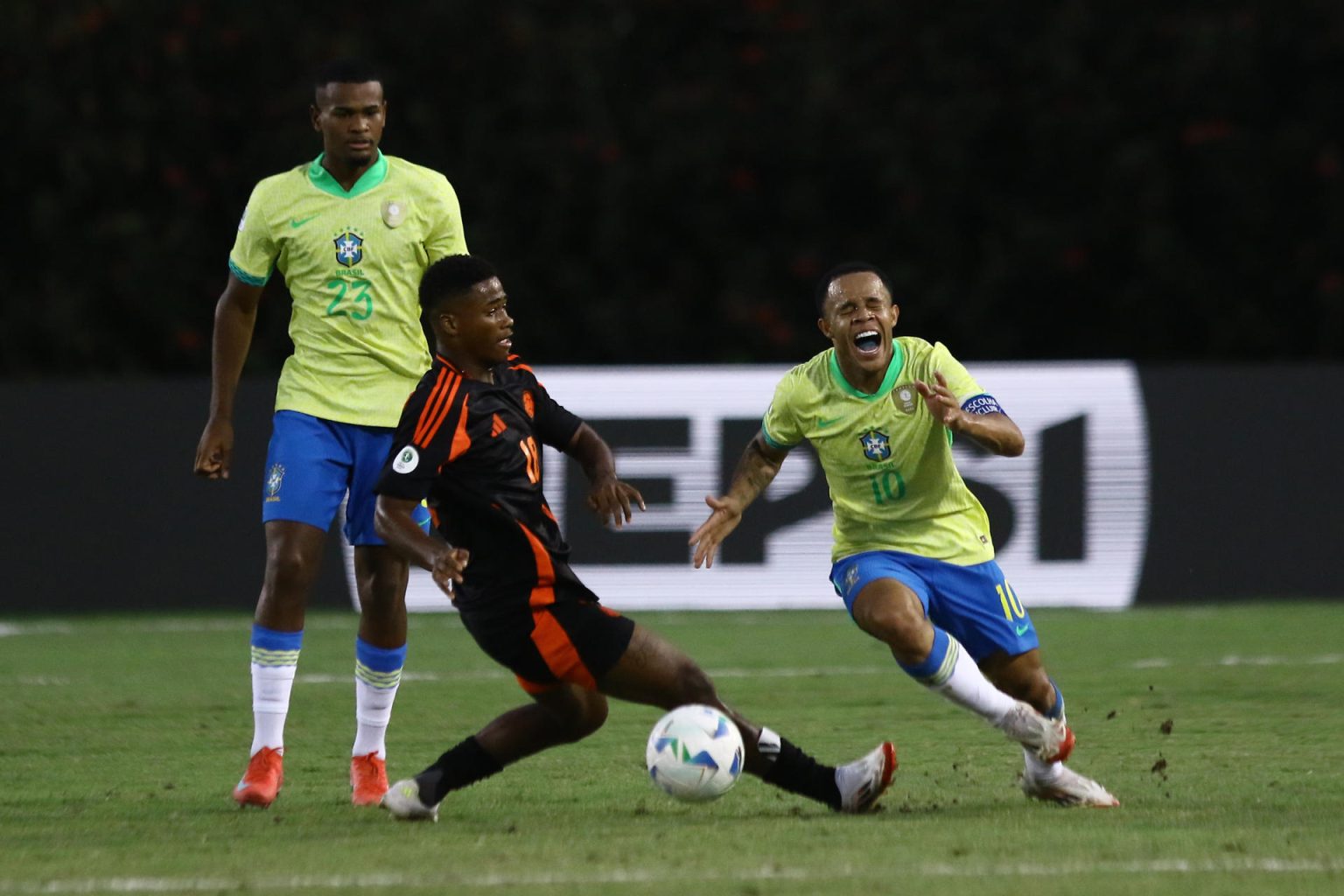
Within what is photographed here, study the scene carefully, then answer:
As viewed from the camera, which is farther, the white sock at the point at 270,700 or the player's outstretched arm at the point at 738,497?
the white sock at the point at 270,700

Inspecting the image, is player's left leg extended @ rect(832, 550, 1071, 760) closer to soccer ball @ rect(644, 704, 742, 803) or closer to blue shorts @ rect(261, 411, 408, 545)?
soccer ball @ rect(644, 704, 742, 803)

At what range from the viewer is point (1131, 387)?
12.4 m

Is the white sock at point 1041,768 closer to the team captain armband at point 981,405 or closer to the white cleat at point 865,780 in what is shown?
the white cleat at point 865,780

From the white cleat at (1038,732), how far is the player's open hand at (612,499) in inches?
46.0

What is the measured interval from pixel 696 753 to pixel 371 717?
1.30 meters

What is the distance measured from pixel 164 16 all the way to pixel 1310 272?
9.13m

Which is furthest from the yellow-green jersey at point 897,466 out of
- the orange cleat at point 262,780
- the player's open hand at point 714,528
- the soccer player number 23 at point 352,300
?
the orange cleat at point 262,780

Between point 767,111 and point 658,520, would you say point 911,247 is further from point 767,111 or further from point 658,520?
point 658,520

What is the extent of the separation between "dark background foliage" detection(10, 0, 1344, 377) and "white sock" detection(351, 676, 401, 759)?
9.33 metres

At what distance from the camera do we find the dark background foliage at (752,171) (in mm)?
15336

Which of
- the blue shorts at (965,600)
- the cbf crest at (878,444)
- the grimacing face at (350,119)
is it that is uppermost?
the grimacing face at (350,119)

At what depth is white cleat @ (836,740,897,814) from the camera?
535cm

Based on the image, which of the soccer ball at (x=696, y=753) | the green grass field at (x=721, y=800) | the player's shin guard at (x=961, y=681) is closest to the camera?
the green grass field at (x=721, y=800)

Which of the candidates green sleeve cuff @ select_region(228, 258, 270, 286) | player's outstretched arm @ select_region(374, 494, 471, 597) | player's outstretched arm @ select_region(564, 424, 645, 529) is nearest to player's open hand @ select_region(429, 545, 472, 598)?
player's outstretched arm @ select_region(374, 494, 471, 597)
